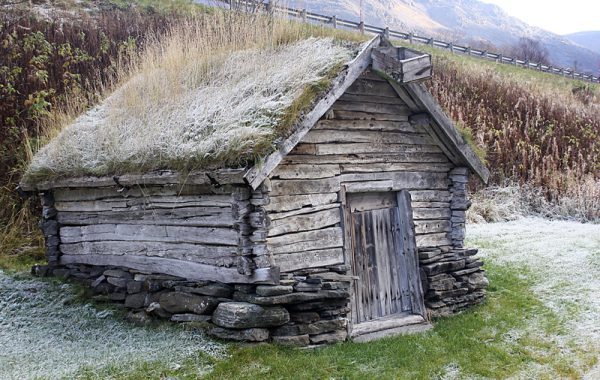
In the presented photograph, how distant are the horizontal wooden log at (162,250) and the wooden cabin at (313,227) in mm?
22

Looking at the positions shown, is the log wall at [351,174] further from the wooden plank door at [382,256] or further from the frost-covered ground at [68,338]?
the frost-covered ground at [68,338]

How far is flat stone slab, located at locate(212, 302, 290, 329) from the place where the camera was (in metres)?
6.97

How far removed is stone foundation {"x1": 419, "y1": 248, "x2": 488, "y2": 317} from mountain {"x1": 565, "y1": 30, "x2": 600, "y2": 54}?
595 feet

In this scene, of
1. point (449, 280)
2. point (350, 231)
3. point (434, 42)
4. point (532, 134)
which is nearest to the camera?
point (350, 231)

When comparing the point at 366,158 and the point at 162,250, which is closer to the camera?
the point at 162,250

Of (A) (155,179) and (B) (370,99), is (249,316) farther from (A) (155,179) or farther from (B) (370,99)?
(B) (370,99)

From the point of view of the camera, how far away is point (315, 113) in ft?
23.4

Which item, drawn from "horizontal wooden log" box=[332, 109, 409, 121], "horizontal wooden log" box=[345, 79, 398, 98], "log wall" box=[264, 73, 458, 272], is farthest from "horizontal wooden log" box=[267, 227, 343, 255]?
"horizontal wooden log" box=[345, 79, 398, 98]

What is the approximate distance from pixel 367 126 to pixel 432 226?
1.95 m

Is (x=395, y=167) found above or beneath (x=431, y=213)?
above

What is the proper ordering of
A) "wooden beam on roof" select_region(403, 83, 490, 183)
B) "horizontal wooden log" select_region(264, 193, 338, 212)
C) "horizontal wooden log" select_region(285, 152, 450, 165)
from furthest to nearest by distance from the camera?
"wooden beam on roof" select_region(403, 83, 490, 183)
"horizontal wooden log" select_region(285, 152, 450, 165)
"horizontal wooden log" select_region(264, 193, 338, 212)

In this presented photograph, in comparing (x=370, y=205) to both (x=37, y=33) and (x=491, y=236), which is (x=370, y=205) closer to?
(x=491, y=236)

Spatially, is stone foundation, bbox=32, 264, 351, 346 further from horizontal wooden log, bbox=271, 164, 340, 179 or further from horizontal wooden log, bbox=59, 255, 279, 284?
horizontal wooden log, bbox=271, 164, 340, 179

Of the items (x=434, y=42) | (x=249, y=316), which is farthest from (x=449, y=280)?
(x=434, y=42)
